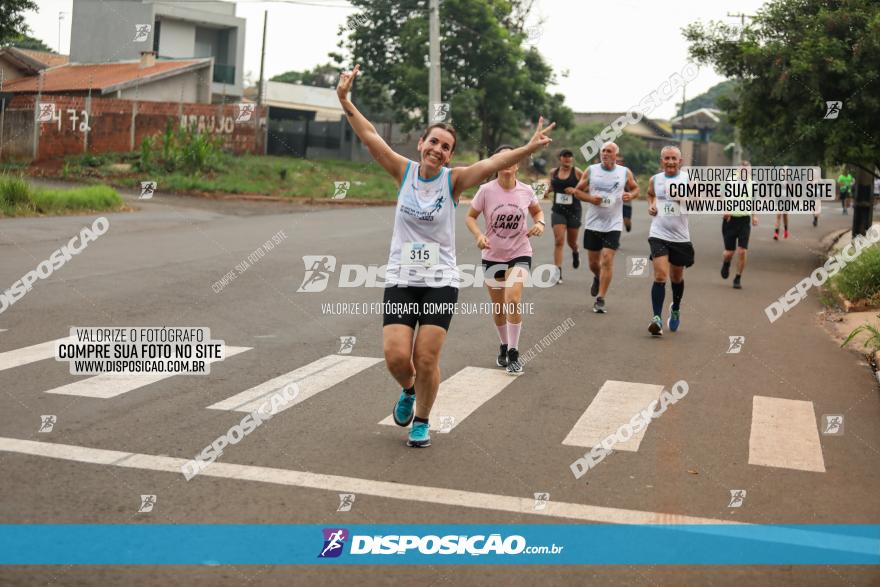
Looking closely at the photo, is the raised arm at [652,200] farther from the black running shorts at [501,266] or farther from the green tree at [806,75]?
the green tree at [806,75]

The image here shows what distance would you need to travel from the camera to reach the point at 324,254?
18750 millimetres

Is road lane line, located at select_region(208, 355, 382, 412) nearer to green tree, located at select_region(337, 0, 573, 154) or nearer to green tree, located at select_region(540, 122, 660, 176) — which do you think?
green tree, located at select_region(337, 0, 573, 154)

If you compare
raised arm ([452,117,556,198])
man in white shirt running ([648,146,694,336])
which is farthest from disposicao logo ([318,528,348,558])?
man in white shirt running ([648,146,694,336])

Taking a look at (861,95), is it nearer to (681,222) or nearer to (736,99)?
(736,99)

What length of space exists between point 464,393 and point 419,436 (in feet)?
5.96

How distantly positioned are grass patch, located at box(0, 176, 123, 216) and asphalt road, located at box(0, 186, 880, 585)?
858 centimetres

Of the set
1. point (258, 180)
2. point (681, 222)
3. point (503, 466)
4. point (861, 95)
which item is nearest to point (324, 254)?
point (681, 222)

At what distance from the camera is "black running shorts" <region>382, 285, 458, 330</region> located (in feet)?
22.9

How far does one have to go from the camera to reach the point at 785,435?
770 centimetres

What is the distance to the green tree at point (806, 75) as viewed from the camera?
2023 centimetres

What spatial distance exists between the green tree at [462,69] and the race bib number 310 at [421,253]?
3691 cm

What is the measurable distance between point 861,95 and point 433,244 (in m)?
15.9

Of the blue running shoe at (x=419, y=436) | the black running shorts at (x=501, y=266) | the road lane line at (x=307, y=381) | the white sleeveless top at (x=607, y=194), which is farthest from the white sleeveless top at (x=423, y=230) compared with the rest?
the white sleeveless top at (x=607, y=194)

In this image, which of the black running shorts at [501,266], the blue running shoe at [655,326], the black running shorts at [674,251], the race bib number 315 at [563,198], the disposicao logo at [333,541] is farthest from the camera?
the race bib number 315 at [563,198]
